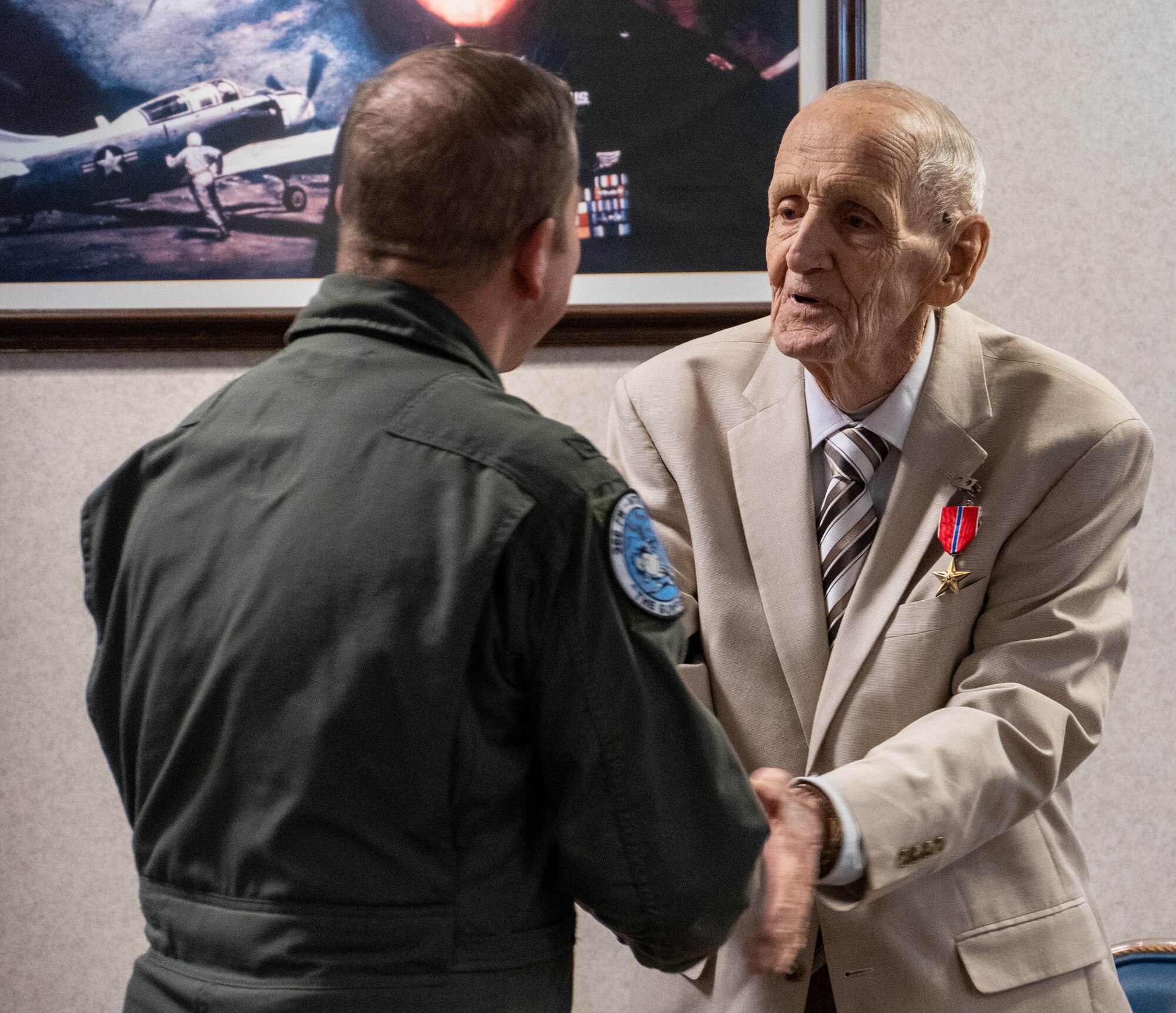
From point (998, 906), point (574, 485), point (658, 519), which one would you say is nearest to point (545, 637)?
point (574, 485)

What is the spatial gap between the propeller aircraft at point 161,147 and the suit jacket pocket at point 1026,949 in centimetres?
157

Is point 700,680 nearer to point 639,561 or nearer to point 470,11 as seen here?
point 639,561

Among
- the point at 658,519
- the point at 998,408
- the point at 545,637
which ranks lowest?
the point at 658,519

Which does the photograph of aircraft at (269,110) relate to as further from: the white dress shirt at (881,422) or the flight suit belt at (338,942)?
the flight suit belt at (338,942)

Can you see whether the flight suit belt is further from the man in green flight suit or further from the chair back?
the chair back

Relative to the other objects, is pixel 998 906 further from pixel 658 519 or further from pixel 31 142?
pixel 31 142

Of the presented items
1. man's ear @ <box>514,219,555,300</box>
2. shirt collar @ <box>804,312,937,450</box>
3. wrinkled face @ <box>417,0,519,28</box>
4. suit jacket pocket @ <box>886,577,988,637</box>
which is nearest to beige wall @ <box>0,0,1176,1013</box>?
wrinkled face @ <box>417,0,519,28</box>

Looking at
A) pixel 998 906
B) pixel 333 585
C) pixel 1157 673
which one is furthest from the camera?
pixel 1157 673

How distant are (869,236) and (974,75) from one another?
0.94 meters

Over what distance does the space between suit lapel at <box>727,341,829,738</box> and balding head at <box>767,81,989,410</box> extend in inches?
3.0

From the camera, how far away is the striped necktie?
1.43m

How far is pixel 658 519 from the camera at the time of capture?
149cm

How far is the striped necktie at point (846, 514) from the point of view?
1434 mm

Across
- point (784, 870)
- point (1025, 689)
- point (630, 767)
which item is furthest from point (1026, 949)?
point (630, 767)
